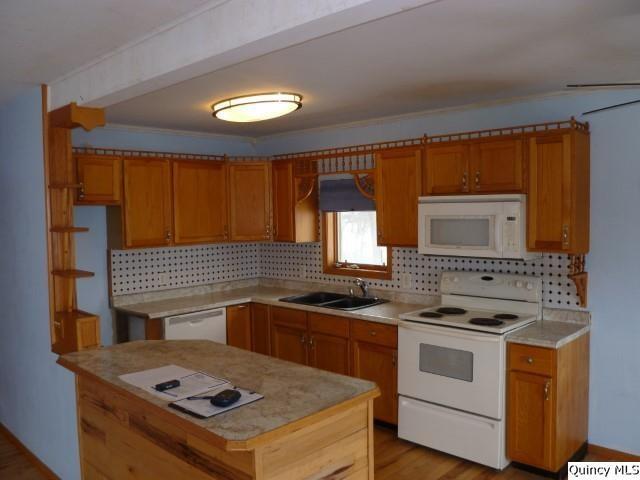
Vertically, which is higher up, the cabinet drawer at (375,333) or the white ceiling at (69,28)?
the white ceiling at (69,28)

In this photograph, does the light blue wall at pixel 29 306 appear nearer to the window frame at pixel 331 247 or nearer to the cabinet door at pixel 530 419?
the window frame at pixel 331 247

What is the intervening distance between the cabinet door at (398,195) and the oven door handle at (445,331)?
65cm

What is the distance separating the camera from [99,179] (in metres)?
4.11

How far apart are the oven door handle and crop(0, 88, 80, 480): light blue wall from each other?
2.12 meters

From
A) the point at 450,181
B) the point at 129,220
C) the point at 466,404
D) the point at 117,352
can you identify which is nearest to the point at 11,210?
the point at 129,220

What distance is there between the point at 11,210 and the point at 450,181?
300 centimetres

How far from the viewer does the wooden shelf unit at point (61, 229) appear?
9.84ft

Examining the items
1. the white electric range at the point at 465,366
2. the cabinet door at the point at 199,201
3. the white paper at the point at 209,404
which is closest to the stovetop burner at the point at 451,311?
the white electric range at the point at 465,366

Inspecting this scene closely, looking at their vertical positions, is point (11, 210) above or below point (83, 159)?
below

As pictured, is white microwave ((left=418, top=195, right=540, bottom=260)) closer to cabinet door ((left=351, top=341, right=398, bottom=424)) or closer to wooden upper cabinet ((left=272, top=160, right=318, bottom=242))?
cabinet door ((left=351, top=341, right=398, bottom=424))

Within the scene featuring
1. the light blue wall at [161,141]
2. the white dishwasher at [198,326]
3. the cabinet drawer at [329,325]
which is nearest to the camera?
the cabinet drawer at [329,325]

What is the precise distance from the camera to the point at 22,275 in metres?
3.62

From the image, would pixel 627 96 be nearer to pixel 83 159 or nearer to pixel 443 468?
pixel 443 468

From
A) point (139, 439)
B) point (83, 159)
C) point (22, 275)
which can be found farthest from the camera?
point (83, 159)
